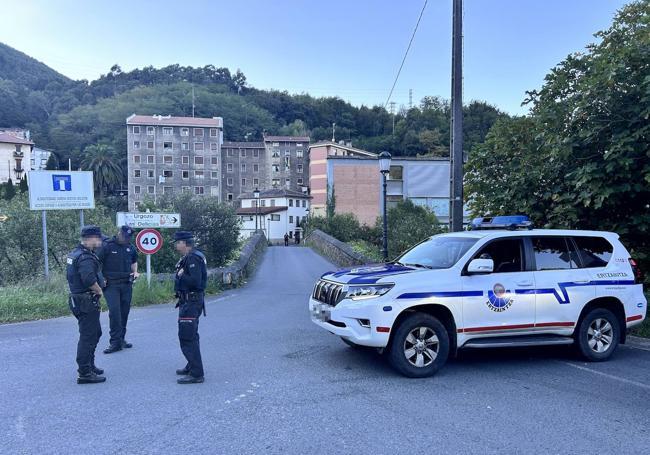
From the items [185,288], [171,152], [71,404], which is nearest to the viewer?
[71,404]

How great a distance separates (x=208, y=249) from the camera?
19297 mm

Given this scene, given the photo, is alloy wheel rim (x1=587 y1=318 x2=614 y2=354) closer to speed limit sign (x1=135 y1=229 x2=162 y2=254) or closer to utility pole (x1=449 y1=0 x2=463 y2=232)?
utility pole (x1=449 y1=0 x2=463 y2=232)

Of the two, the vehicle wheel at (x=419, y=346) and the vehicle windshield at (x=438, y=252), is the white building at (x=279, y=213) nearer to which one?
the vehicle windshield at (x=438, y=252)

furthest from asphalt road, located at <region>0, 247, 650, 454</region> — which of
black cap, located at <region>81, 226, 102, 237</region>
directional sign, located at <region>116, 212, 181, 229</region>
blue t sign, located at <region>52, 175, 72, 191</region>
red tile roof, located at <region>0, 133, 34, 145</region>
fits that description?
red tile roof, located at <region>0, 133, 34, 145</region>

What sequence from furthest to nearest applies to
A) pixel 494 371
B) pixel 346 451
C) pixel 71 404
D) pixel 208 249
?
pixel 208 249, pixel 494 371, pixel 71 404, pixel 346 451

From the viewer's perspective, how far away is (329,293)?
643 cm

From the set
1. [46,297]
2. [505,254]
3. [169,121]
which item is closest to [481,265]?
[505,254]

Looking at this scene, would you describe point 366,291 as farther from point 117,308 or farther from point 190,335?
point 117,308

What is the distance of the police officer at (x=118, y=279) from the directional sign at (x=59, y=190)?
6791 millimetres

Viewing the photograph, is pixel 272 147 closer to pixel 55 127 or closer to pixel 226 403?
pixel 55 127

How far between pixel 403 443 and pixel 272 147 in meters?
93.2

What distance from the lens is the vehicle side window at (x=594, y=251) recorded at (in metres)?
7.00

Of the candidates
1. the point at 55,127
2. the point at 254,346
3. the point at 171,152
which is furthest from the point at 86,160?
the point at 254,346

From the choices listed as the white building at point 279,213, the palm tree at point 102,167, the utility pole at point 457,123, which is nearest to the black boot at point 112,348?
the utility pole at point 457,123
